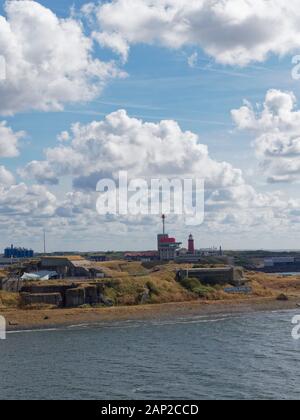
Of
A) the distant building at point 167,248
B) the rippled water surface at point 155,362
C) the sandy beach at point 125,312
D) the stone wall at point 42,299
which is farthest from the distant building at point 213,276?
the distant building at point 167,248

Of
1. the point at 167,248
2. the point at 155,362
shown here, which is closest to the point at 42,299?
the point at 155,362

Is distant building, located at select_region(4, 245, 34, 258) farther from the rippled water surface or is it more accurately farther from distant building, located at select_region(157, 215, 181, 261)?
the rippled water surface

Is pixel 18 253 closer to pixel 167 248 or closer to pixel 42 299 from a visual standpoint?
pixel 167 248

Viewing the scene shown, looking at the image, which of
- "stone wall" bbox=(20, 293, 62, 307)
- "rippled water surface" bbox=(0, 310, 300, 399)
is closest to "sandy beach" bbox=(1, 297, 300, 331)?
"stone wall" bbox=(20, 293, 62, 307)
